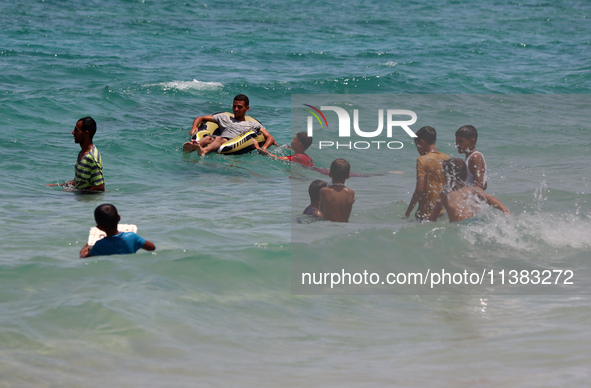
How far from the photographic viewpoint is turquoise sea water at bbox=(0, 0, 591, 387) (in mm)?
4695

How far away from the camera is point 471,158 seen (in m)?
7.30

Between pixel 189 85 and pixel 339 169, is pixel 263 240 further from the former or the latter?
pixel 189 85

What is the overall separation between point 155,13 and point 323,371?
3243 cm

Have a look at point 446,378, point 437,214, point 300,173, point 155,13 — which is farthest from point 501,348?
point 155,13

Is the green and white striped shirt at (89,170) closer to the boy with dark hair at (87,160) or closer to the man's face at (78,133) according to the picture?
the boy with dark hair at (87,160)

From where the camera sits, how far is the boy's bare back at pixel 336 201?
7402 mm

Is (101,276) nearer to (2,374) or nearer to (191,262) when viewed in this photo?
(191,262)

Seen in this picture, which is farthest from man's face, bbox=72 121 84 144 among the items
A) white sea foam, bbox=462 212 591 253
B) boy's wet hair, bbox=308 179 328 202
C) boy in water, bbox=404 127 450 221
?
white sea foam, bbox=462 212 591 253

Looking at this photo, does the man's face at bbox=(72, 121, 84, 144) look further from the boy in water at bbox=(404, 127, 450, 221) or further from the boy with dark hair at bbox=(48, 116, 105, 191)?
the boy in water at bbox=(404, 127, 450, 221)

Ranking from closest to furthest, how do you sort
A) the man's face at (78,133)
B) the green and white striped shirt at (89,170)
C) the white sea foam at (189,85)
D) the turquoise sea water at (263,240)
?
1. the turquoise sea water at (263,240)
2. the man's face at (78,133)
3. the green and white striped shirt at (89,170)
4. the white sea foam at (189,85)

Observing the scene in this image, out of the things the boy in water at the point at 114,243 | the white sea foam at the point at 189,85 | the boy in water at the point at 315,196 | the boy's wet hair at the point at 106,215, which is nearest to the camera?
the boy's wet hair at the point at 106,215

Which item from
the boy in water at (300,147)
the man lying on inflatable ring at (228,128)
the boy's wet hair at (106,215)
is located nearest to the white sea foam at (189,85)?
the man lying on inflatable ring at (228,128)

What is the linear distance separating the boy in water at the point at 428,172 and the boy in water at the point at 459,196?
9 cm

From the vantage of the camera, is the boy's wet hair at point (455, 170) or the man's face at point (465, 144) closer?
the boy's wet hair at point (455, 170)
